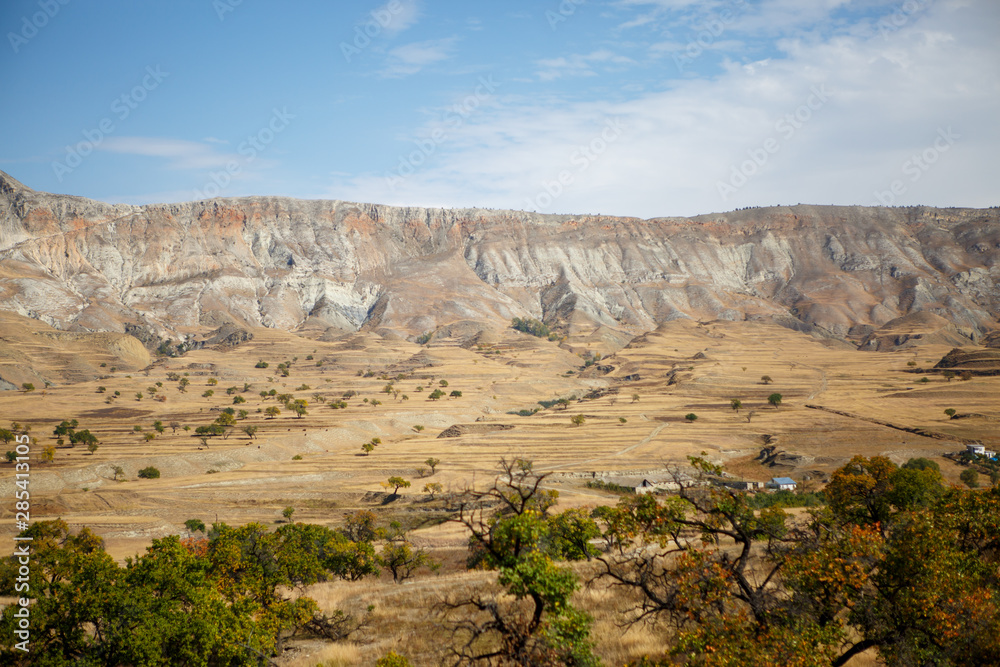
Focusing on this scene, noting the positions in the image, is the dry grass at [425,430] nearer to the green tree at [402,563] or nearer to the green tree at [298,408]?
the green tree at [402,563]

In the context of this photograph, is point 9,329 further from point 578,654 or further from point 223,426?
point 578,654

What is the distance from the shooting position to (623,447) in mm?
79125

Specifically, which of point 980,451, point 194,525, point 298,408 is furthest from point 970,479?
point 298,408

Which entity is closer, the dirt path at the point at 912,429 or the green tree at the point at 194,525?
the green tree at the point at 194,525

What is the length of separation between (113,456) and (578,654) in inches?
3224

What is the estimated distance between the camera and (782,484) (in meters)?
58.8

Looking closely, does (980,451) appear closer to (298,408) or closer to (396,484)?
(396,484)

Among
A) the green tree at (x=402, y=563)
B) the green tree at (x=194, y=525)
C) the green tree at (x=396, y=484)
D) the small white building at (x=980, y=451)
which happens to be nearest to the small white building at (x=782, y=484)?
the small white building at (x=980, y=451)

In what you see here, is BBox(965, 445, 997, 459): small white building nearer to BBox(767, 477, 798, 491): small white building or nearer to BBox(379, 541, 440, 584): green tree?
BBox(767, 477, 798, 491): small white building

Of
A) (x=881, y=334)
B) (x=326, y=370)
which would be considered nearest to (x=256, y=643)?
(x=326, y=370)

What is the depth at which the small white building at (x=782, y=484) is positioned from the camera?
188 feet

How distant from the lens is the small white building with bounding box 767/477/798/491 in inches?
2259

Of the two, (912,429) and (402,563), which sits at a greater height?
(402,563)

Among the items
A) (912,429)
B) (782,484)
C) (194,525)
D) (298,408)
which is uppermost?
(298,408)
